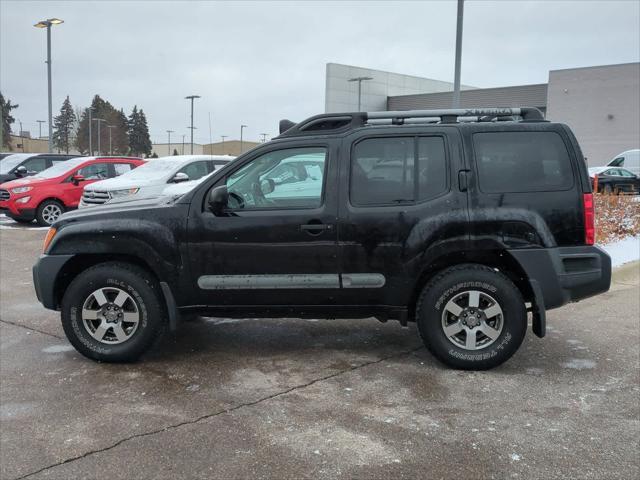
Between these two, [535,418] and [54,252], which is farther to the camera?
[54,252]

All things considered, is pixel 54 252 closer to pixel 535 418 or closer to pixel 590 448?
pixel 535 418

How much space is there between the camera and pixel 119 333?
4938 mm

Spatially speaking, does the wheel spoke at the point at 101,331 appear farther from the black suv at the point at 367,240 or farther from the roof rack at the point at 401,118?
the roof rack at the point at 401,118

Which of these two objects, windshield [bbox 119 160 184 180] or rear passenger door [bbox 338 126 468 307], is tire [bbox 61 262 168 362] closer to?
rear passenger door [bbox 338 126 468 307]

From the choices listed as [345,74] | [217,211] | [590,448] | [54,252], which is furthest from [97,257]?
[345,74]

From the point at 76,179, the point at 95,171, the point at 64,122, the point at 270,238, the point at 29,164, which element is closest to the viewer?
the point at 270,238

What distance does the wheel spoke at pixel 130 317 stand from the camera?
193 inches

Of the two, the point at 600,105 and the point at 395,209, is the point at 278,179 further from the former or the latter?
the point at 600,105

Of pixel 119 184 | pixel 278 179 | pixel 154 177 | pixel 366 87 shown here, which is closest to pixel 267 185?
pixel 278 179

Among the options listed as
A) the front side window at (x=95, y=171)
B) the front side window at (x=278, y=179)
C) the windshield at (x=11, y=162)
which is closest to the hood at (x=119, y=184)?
the front side window at (x=95, y=171)

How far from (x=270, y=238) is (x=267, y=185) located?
469 mm

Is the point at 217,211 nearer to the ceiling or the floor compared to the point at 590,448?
nearer to the ceiling

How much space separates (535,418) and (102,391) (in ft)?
9.75

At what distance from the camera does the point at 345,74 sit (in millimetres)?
50031
